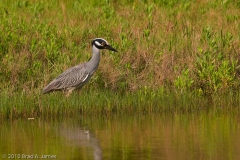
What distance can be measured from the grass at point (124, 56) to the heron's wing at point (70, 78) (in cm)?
27

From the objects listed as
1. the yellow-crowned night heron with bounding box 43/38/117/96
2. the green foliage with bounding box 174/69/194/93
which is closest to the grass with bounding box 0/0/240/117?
the green foliage with bounding box 174/69/194/93

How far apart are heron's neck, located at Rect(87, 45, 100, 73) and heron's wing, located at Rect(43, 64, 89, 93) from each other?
115 millimetres

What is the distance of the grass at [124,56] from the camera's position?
1231 centimetres

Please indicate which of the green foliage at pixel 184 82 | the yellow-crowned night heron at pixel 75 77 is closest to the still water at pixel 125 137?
the green foliage at pixel 184 82

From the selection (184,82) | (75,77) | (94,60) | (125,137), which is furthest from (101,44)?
(125,137)

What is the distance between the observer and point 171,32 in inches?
611

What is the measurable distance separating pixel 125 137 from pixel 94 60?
3.35 meters

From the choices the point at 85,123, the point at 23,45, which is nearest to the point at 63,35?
the point at 23,45

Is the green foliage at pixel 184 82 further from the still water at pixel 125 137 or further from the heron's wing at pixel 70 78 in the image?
the heron's wing at pixel 70 78

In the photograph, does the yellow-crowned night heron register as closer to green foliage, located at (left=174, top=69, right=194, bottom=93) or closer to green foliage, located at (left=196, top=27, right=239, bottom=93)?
green foliage, located at (left=174, top=69, right=194, bottom=93)

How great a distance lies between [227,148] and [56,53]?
5.31 m

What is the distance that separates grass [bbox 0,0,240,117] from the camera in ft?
40.4

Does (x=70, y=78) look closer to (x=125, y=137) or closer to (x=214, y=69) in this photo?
(x=214, y=69)

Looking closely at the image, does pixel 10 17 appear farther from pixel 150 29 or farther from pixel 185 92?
pixel 185 92
